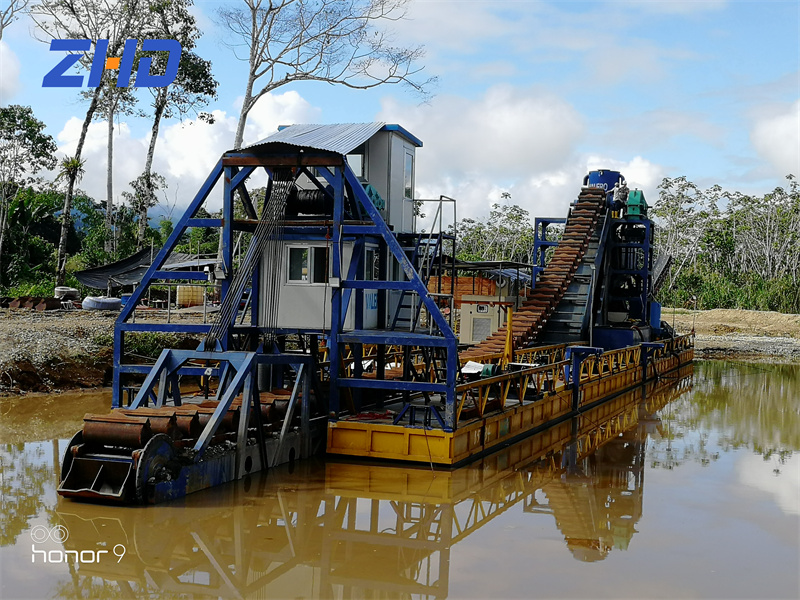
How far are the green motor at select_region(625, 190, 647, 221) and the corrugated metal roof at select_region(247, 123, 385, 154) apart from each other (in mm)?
15159

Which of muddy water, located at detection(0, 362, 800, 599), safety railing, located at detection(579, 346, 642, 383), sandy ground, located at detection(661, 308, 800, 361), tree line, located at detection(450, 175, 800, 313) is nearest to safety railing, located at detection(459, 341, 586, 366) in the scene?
safety railing, located at detection(579, 346, 642, 383)

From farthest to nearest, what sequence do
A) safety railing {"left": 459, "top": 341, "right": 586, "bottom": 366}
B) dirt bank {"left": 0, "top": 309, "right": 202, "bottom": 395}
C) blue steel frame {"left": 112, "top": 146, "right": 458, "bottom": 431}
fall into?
dirt bank {"left": 0, "top": 309, "right": 202, "bottom": 395} → safety railing {"left": 459, "top": 341, "right": 586, "bottom": 366} → blue steel frame {"left": 112, "top": 146, "right": 458, "bottom": 431}

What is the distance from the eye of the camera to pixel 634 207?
2877cm

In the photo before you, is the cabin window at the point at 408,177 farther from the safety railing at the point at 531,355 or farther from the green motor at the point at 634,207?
the green motor at the point at 634,207

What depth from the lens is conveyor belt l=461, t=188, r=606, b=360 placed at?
866 inches

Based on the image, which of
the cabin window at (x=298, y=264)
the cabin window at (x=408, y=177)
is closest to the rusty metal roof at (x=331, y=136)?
the cabin window at (x=408, y=177)

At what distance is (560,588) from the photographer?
8.56 m

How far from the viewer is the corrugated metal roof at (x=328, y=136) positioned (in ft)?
45.6

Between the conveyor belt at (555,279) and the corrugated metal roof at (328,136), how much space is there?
6081 mm

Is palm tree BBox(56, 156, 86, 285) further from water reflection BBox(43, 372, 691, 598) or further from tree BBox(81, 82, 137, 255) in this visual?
water reflection BBox(43, 372, 691, 598)

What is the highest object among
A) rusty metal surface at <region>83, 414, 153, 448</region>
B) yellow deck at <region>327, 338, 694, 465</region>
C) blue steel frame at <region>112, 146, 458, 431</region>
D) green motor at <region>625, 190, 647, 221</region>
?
green motor at <region>625, 190, 647, 221</region>

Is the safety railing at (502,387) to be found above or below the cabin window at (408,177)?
below

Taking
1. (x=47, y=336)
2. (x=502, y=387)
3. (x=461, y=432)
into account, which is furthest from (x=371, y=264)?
(x=47, y=336)

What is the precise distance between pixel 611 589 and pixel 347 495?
14.6 feet
